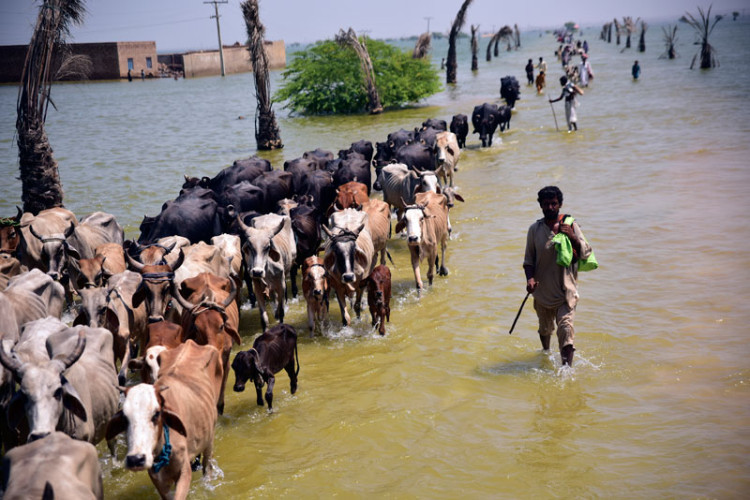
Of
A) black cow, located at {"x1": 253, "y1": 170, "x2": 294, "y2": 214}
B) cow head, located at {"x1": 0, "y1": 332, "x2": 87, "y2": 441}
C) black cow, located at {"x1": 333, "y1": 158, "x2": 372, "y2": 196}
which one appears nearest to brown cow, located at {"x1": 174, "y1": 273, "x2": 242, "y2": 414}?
cow head, located at {"x1": 0, "y1": 332, "x2": 87, "y2": 441}

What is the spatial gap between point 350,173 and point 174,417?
10.8 m

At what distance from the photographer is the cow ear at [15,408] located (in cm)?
599

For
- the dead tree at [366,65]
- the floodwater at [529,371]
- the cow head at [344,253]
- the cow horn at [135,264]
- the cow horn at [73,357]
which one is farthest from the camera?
the dead tree at [366,65]

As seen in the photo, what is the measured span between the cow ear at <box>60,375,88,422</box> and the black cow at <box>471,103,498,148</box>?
70.9 ft

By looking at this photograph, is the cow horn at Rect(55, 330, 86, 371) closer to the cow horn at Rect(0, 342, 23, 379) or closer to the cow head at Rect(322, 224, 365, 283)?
the cow horn at Rect(0, 342, 23, 379)

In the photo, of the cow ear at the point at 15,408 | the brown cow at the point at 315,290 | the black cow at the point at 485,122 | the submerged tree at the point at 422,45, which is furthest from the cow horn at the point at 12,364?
the submerged tree at the point at 422,45

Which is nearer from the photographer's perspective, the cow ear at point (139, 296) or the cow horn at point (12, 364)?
the cow horn at point (12, 364)

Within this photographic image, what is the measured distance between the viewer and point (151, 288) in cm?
846

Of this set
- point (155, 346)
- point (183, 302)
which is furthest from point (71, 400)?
point (183, 302)

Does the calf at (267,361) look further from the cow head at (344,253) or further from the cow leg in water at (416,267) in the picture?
the cow leg in water at (416,267)

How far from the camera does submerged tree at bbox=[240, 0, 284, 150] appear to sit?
1023 inches

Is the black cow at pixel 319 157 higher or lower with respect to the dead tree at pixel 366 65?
lower

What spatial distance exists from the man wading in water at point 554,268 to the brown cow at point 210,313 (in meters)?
3.47

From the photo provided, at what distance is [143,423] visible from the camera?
539 cm
